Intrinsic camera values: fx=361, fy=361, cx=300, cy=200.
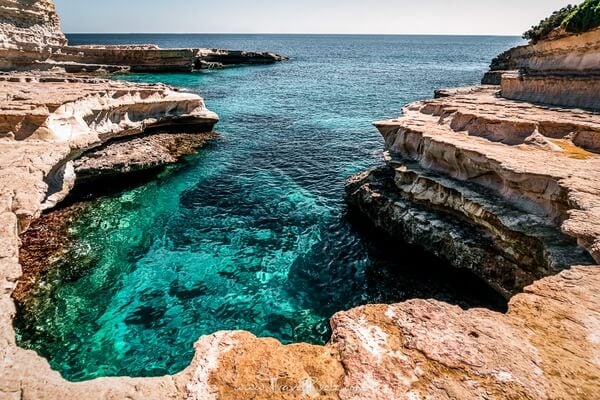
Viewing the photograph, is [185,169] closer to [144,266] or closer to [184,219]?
[184,219]

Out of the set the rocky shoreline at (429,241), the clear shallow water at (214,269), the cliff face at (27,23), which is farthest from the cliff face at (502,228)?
the cliff face at (27,23)

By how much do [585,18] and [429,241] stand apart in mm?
18614

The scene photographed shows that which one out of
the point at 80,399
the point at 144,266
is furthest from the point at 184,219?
the point at 80,399

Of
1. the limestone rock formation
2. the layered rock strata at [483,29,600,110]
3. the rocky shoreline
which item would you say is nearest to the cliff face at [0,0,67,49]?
the rocky shoreline

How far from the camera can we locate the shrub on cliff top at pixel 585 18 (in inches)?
816

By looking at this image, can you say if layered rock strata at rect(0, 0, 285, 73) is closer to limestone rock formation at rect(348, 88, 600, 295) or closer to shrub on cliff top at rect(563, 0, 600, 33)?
limestone rock formation at rect(348, 88, 600, 295)

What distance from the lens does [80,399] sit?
4.88 metres

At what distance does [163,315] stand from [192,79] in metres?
55.7

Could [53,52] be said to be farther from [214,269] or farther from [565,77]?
[565,77]

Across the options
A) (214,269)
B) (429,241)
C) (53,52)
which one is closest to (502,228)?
(429,241)

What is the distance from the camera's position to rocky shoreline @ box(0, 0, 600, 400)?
5.03 meters

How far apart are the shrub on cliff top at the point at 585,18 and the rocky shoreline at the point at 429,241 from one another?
72cm

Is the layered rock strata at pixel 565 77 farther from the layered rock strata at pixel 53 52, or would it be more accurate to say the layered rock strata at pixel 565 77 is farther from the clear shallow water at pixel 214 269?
the layered rock strata at pixel 53 52

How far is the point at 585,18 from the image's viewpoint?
69.7 ft
